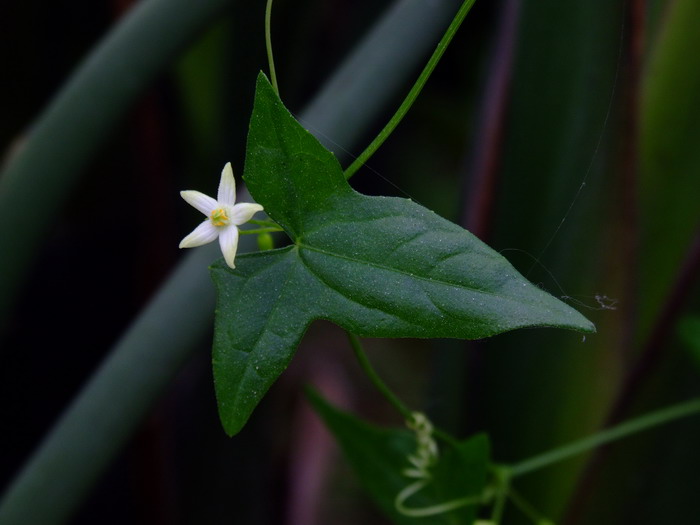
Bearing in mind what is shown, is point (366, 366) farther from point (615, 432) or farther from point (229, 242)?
point (615, 432)

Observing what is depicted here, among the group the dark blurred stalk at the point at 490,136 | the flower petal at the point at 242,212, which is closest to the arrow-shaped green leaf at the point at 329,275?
the flower petal at the point at 242,212

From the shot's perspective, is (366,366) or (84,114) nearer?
(366,366)

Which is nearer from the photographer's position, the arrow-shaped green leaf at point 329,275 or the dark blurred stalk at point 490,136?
the arrow-shaped green leaf at point 329,275

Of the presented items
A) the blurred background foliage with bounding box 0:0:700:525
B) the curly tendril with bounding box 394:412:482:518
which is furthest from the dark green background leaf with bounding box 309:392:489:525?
the blurred background foliage with bounding box 0:0:700:525

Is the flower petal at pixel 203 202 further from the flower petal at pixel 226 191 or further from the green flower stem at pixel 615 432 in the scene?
the green flower stem at pixel 615 432

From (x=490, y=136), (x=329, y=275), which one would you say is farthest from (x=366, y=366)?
(x=490, y=136)

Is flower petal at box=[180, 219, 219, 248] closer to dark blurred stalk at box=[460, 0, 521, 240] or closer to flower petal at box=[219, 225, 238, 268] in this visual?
flower petal at box=[219, 225, 238, 268]
